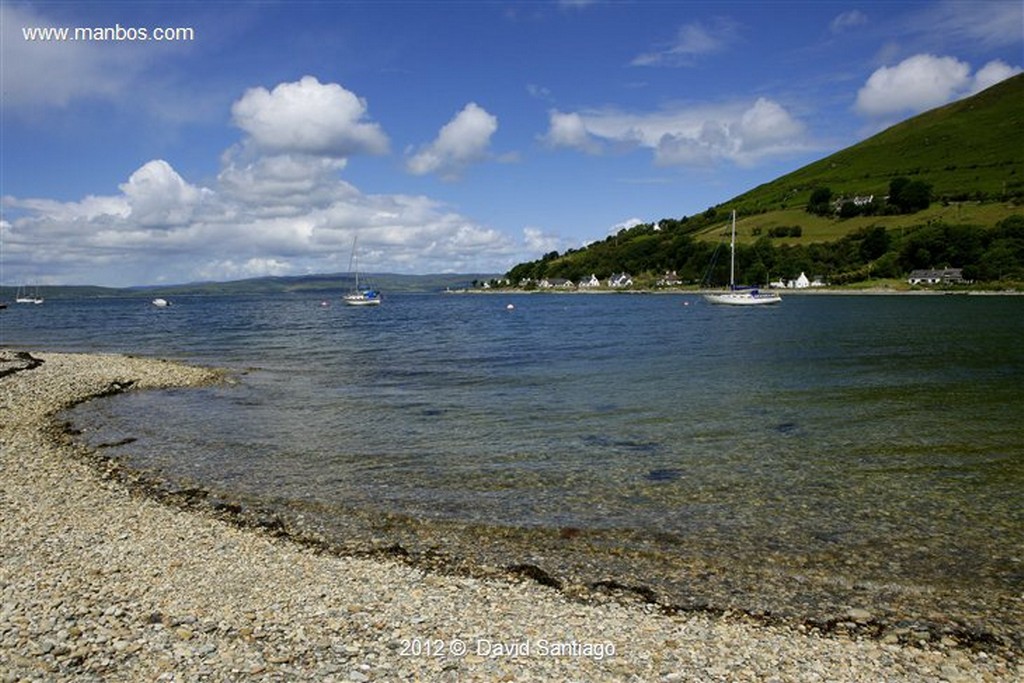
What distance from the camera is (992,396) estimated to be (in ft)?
98.1

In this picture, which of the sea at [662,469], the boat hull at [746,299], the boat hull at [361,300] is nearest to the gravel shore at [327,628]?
the sea at [662,469]

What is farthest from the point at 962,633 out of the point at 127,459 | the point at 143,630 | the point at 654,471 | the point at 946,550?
the point at 127,459

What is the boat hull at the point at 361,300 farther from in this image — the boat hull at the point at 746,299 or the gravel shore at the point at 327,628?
the gravel shore at the point at 327,628

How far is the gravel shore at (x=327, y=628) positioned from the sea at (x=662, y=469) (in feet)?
3.88

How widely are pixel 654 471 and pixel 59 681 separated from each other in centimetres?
1419

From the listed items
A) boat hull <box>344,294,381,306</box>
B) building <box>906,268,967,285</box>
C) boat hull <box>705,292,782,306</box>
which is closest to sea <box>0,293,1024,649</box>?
boat hull <box>705,292,782,306</box>

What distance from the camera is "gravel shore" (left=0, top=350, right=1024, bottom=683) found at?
8.45 m

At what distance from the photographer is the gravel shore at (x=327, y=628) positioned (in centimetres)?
845

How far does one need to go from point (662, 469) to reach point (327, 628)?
11.5 metres

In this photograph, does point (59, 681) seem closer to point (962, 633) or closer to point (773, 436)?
point (962, 633)

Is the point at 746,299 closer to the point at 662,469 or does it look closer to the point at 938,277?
the point at 938,277

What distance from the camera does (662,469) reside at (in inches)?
738

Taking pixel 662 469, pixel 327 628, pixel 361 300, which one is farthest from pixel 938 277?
pixel 327 628

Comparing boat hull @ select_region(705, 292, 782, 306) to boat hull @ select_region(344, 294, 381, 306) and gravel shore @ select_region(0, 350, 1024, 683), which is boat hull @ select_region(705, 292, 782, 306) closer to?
boat hull @ select_region(344, 294, 381, 306)
